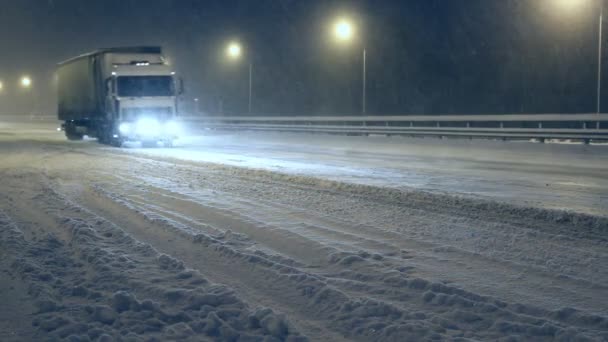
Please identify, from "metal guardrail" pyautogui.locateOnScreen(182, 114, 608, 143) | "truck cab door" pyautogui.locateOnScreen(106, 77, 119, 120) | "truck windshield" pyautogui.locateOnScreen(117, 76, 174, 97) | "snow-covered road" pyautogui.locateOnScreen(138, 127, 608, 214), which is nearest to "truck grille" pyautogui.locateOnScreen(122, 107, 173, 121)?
"truck cab door" pyautogui.locateOnScreen(106, 77, 119, 120)

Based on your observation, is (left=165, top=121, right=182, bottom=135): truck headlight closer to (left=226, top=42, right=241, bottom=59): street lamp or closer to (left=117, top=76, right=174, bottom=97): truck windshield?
(left=117, top=76, right=174, bottom=97): truck windshield

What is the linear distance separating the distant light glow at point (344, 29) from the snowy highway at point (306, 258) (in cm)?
2518

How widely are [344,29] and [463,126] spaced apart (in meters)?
8.62

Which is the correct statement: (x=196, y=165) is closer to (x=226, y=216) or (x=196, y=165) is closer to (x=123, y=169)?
(x=123, y=169)

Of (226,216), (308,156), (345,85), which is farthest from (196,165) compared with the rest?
(345,85)

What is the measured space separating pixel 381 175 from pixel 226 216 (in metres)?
6.43

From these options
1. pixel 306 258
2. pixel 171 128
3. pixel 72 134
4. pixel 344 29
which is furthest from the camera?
pixel 344 29

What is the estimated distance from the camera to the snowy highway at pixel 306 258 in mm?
5359

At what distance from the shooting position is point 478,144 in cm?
2886

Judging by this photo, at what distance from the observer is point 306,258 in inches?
297

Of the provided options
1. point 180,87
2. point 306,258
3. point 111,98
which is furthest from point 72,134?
point 306,258

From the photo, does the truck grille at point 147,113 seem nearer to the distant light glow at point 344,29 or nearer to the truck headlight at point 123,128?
the truck headlight at point 123,128

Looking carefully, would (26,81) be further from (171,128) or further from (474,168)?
(474,168)

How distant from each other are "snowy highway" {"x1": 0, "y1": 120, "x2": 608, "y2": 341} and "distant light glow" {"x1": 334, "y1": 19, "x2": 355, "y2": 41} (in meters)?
25.2
